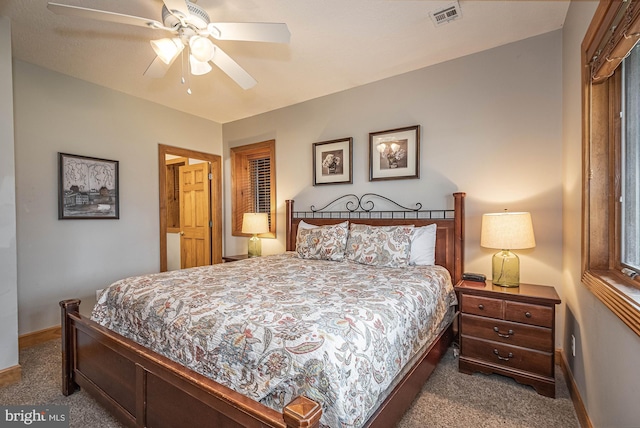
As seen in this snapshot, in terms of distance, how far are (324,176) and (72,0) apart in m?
2.62

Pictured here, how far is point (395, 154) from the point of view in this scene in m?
3.17

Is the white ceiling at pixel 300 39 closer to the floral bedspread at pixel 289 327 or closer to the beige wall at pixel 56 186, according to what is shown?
the beige wall at pixel 56 186

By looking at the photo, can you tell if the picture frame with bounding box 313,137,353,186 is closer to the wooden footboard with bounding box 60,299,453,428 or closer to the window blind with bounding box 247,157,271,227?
the window blind with bounding box 247,157,271,227

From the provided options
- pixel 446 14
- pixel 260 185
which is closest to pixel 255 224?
pixel 260 185

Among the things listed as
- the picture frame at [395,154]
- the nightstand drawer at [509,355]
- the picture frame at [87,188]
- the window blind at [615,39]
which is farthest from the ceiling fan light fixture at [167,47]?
the nightstand drawer at [509,355]

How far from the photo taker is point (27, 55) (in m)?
2.71

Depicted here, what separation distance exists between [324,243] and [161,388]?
1.89 metres

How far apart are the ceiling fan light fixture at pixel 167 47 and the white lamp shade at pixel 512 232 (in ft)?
8.53

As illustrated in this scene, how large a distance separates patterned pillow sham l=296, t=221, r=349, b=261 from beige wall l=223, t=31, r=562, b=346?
68 centimetres

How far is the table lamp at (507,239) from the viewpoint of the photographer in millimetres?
2162

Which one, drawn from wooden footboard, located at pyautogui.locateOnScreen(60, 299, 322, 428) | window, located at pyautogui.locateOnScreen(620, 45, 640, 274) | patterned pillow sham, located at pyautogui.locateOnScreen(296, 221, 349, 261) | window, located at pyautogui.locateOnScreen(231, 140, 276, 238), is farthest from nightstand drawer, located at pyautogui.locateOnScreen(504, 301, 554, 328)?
window, located at pyautogui.locateOnScreen(231, 140, 276, 238)

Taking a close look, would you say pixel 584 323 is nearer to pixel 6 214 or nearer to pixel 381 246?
pixel 381 246

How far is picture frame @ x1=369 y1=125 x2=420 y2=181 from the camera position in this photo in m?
3.05

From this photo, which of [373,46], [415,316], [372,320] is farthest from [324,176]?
[372,320]
